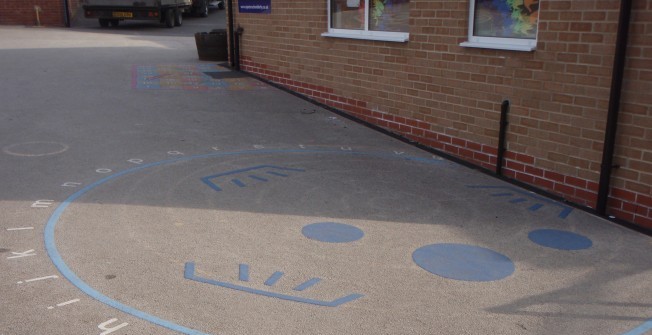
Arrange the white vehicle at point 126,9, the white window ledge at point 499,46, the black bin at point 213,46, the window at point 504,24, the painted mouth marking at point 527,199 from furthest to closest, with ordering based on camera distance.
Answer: the white vehicle at point 126,9 → the black bin at point 213,46 → the window at point 504,24 → the white window ledge at point 499,46 → the painted mouth marking at point 527,199

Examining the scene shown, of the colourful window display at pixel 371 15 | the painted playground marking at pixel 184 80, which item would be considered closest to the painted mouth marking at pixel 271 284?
the colourful window display at pixel 371 15

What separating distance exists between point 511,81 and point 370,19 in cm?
316

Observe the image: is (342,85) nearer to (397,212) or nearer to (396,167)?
(396,167)

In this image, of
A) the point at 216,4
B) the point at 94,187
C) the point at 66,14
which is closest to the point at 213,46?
the point at 94,187

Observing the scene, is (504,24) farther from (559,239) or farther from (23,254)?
(23,254)

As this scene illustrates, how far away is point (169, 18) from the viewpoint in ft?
83.5

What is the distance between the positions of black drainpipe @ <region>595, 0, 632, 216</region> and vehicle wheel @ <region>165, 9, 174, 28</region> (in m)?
21.9

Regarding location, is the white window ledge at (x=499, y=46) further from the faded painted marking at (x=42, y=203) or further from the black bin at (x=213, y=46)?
the black bin at (x=213, y=46)

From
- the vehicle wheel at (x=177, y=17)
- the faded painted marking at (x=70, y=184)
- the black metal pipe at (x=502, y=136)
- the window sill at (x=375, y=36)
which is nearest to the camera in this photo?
the faded painted marking at (x=70, y=184)

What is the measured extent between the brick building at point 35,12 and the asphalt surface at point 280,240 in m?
18.2

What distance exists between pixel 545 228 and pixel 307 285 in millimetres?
2421

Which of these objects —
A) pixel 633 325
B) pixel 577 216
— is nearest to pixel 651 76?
pixel 577 216

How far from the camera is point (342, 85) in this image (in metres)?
10.0

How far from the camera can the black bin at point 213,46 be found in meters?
15.1
